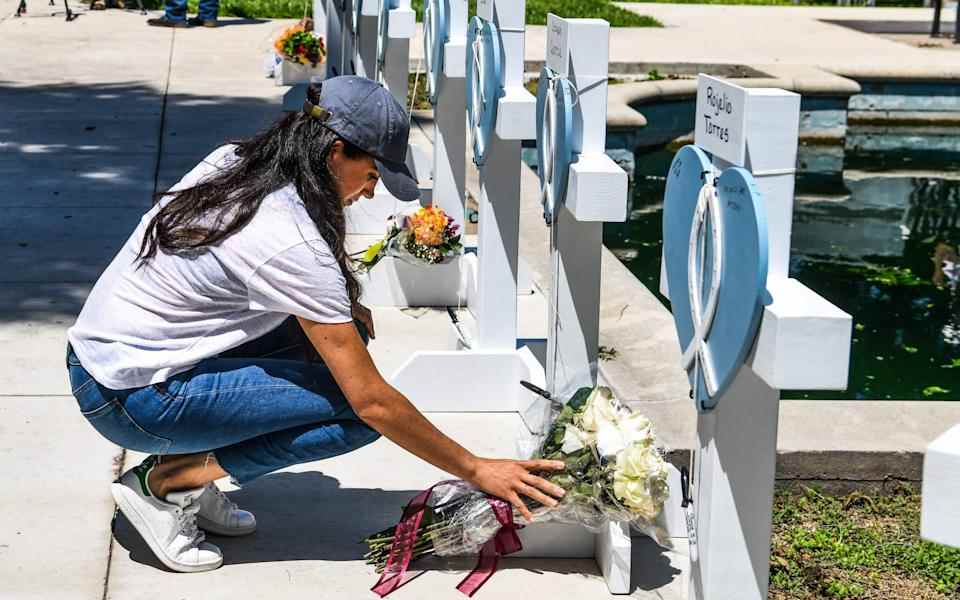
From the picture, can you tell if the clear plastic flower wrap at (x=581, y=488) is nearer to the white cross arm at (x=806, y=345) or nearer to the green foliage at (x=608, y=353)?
Result: the white cross arm at (x=806, y=345)

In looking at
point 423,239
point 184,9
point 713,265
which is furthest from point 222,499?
point 184,9

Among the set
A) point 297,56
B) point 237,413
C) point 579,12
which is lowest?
point 579,12

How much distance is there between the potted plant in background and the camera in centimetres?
1064

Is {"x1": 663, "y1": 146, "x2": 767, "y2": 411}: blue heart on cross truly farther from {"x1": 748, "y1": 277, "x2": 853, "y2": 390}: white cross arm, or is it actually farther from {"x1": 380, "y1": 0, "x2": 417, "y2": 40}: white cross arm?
{"x1": 380, "y1": 0, "x2": 417, "y2": 40}: white cross arm

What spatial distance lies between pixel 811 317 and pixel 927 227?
710cm

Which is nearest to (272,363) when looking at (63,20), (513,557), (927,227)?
(513,557)

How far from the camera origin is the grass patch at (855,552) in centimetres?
351

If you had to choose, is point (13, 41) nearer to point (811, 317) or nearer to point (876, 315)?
point (876, 315)

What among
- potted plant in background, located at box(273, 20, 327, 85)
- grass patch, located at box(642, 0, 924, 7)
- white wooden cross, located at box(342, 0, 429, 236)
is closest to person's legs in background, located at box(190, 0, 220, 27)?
potted plant in background, located at box(273, 20, 327, 85)

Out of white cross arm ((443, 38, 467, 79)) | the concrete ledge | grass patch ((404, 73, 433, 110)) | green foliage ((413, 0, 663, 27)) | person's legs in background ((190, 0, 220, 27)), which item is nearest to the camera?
white cross arm ((443, 38, 467, 79))

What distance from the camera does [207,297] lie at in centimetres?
325

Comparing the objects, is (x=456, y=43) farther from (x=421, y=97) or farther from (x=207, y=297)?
(x=421, y=97)

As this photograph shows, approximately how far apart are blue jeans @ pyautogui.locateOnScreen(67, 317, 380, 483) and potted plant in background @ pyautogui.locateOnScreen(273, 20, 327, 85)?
7.40 m

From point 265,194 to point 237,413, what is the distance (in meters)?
0.50
